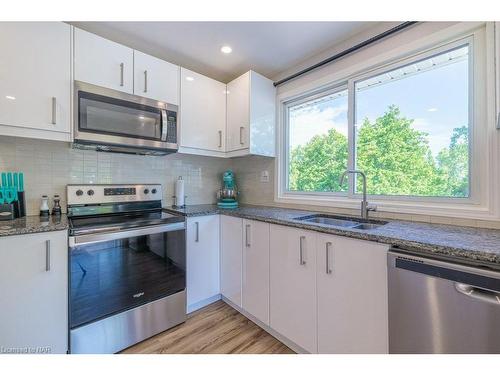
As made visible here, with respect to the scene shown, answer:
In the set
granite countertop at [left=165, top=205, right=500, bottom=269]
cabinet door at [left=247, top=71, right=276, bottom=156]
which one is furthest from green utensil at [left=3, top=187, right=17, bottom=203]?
granite countertop at [left=165, top=205, right=500, bottom=269]

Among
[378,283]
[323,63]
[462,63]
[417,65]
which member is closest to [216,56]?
[323,63]

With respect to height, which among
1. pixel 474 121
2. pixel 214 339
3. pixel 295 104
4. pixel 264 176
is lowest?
pixel 214 339

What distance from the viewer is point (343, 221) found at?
1.74 metres

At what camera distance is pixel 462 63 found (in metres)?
1.37

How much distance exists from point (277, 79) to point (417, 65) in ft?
4.12

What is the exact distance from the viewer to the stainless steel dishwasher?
2.64 ft

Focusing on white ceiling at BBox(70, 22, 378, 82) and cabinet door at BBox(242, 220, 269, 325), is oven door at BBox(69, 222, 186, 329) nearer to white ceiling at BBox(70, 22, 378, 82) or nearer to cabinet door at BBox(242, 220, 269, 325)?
cabinet door at BBox(242, 220, 269, 325)

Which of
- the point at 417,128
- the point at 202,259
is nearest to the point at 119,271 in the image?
Answer: the point at 202,259

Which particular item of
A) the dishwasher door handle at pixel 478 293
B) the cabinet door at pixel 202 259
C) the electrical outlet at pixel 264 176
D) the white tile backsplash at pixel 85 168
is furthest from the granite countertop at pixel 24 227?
the dishwasher door handle at pixel 478 293

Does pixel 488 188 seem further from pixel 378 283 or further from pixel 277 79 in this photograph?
pixel 277 79

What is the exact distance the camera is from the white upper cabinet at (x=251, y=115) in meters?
2.14

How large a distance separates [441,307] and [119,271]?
1.76 m

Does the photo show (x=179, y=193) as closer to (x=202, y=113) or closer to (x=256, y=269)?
(x=202, y=113)

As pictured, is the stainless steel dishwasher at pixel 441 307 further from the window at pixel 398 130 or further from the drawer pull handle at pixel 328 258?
the window at pixel 398 130
